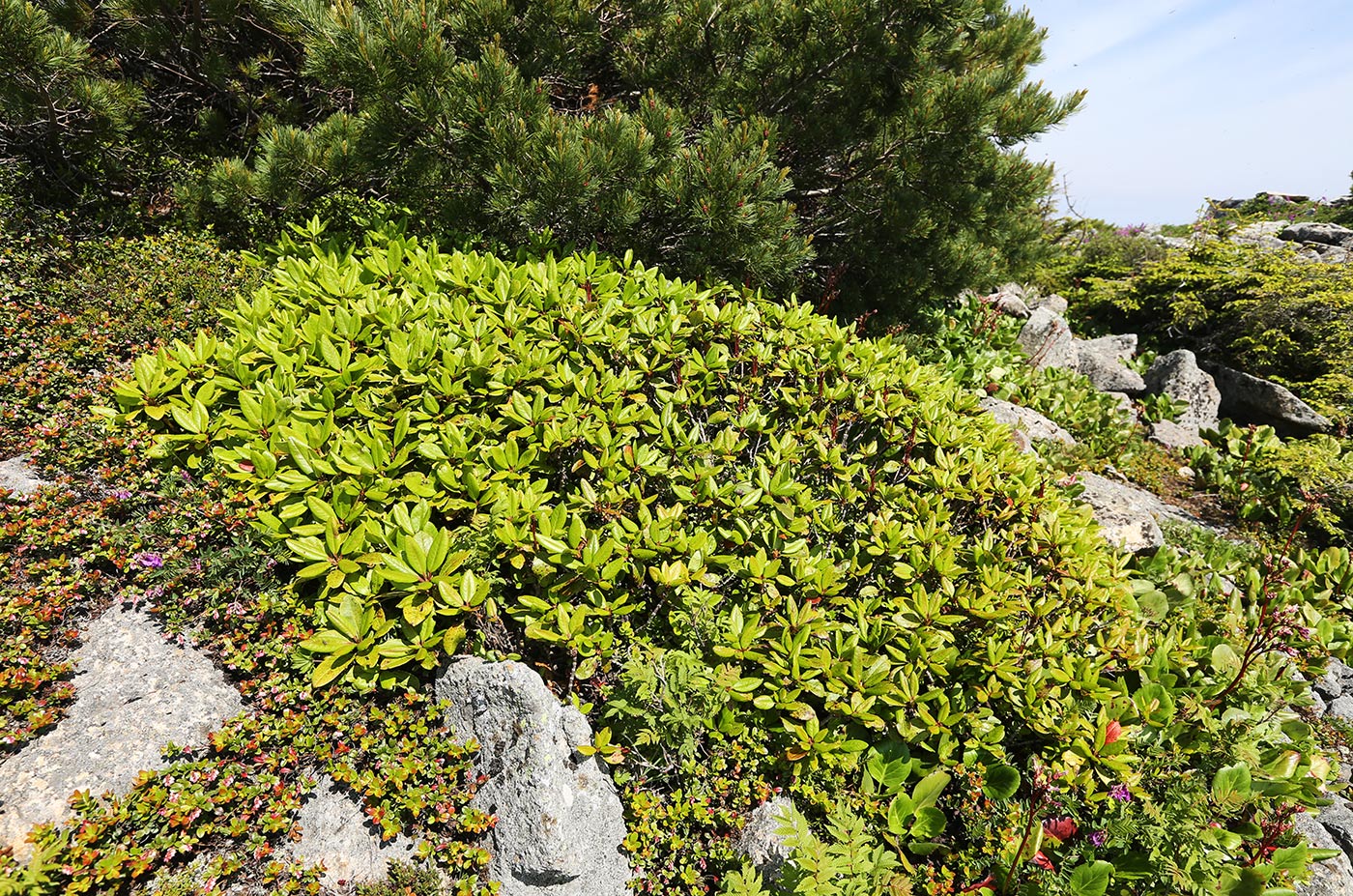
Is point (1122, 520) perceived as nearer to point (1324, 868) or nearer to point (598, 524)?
point (1324, 868)

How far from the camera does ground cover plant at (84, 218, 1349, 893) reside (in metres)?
2.46

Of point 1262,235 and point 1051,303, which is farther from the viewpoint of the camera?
point 1262,235

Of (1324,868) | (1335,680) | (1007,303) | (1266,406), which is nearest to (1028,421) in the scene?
(1335,680)

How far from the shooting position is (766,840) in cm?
244

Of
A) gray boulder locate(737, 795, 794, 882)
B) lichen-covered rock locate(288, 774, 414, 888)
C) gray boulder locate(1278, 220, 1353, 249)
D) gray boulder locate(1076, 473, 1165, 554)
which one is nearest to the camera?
lichen-covered rock locate(288, 774, 414, 888)

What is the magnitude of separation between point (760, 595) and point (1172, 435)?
645cm

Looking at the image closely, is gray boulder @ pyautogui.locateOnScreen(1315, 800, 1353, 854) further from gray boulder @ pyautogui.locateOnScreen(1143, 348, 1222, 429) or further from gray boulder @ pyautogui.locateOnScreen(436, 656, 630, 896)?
gray boulder @ pyautogui.locateOnScreen(1143, 348, 1222, 429)

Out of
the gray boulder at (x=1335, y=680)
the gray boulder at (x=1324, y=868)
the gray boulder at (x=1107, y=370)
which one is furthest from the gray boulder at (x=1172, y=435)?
the gray boulder at (x=1324, y=868)

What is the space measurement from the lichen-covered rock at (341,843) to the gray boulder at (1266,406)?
9236 millimetres

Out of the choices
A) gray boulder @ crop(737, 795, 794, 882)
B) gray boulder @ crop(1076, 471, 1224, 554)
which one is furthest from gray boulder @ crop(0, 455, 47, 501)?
gray boulder @ crop(1076, 471, 1224, 554)

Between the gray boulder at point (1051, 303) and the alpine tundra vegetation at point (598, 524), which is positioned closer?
the alpine tundra vegetation at point (598, 524)

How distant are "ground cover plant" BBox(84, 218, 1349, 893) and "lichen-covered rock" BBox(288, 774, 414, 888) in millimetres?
444

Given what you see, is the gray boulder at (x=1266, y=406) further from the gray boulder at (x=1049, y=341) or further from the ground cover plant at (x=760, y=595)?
the ground cover plant at (x=760, y=595)

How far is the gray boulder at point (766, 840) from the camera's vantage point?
93.9 inches
